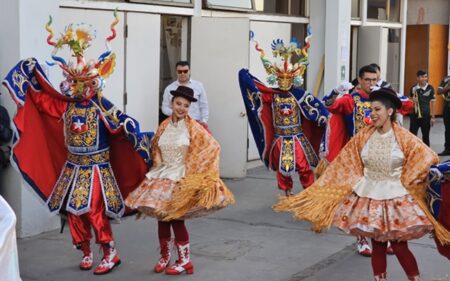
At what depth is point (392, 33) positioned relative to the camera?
17.8 m

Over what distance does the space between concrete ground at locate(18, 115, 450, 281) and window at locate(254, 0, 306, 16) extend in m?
4.83

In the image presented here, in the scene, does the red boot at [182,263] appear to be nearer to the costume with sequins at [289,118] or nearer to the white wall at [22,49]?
the white wall at [22,49]

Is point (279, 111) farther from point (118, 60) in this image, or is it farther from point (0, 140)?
point (0, 140)

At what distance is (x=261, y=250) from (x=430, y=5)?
16.5 metres

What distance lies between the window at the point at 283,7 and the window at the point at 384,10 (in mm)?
2844

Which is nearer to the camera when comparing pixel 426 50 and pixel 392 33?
pixel 392 33

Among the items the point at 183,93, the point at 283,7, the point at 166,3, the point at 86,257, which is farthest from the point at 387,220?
the point at 283,7

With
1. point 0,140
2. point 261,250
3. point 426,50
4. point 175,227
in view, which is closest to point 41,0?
point 0,140

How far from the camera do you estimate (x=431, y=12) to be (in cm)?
2272

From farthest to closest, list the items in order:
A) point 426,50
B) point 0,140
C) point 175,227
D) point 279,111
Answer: point 426,50 < point 279,111 < point 0,140 < point 175,227

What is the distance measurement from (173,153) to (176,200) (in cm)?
46

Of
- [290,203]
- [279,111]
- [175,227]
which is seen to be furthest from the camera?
[279,111]

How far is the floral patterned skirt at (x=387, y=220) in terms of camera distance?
588 centimetres

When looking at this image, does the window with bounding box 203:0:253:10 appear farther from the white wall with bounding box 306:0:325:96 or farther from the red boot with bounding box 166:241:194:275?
the red boot with bounding box 166:241:194:275
